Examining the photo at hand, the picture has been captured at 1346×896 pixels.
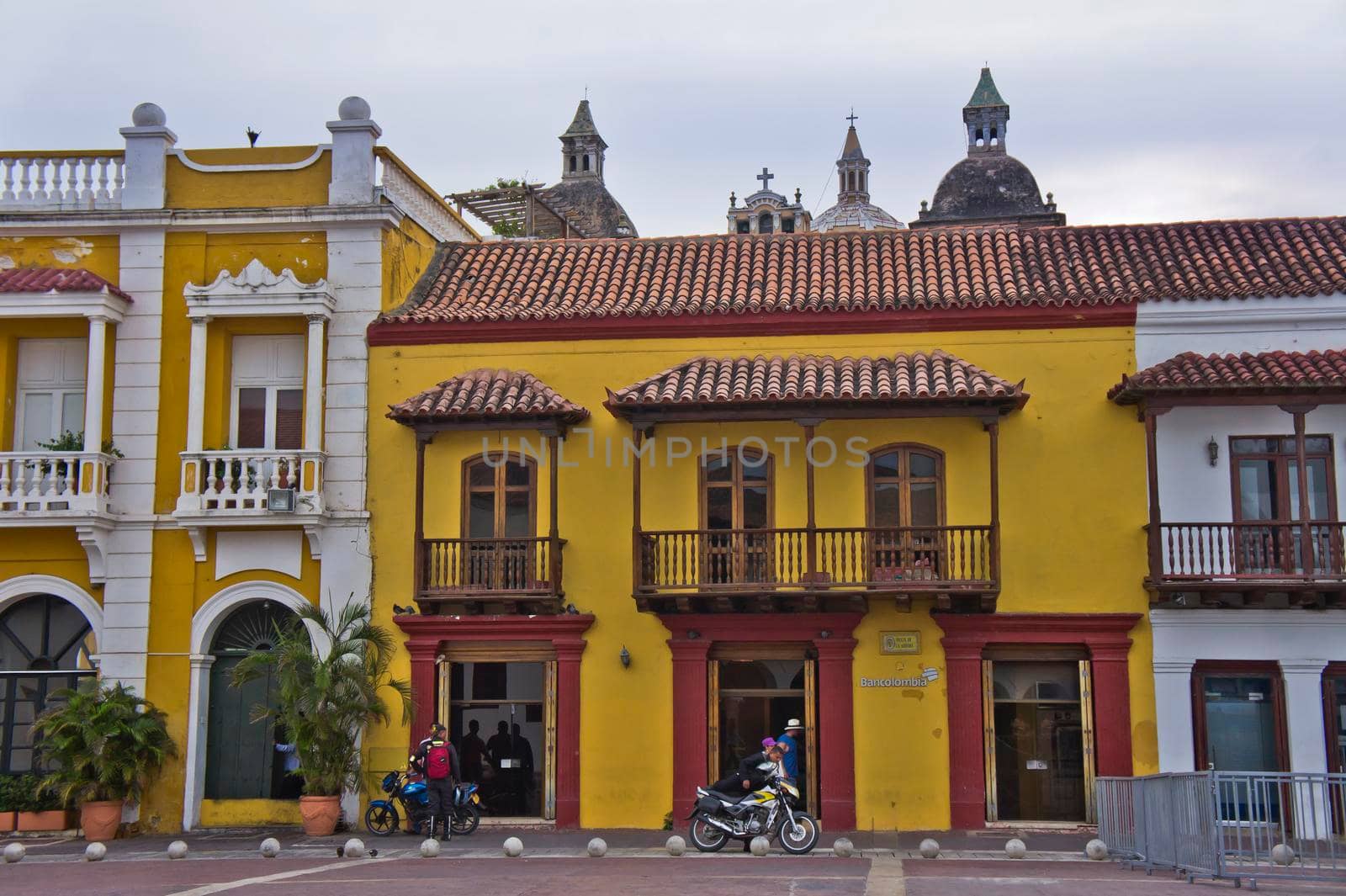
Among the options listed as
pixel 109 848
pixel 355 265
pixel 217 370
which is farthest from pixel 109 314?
pixel 109 848

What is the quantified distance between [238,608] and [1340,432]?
1546cm

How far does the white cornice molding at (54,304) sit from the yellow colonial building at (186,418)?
3 centimetres

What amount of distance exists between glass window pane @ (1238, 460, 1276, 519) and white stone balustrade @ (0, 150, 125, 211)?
1658 centimetres

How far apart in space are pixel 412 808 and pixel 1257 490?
12049 mm

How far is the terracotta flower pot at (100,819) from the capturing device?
20.3 m

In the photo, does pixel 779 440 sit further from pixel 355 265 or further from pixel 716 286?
pixel 355 265

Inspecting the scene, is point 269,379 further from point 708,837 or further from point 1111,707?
point 1111,707

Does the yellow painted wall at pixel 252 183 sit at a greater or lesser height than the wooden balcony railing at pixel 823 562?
greater

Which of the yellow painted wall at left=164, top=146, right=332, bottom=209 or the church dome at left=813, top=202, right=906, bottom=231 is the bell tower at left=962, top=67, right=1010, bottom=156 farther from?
the yellow painted wall at left=164, top=146, right=332, bottom=209

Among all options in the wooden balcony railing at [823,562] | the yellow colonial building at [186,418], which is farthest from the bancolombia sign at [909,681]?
the yellow colonial building at [186,418]

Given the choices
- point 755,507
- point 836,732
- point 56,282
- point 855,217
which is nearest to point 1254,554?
point 836,732

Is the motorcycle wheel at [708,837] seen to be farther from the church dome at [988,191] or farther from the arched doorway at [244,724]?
the church dome at [988,191]

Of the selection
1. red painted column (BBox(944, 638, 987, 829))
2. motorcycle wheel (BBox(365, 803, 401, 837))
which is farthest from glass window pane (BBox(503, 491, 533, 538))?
red painted column (BBox(944, 638, 987, 829))

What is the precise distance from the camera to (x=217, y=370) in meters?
22.1
